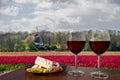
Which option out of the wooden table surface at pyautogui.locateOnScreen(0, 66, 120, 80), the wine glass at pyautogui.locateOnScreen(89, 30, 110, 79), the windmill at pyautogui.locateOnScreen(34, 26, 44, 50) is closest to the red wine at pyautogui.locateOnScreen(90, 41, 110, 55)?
the wine glass at pyautogui.locateOnScreen(89, 30, 110, 79)

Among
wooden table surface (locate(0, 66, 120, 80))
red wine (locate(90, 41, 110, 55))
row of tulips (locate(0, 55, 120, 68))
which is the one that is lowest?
row of tulips (locate(0, 55, 120, 68))

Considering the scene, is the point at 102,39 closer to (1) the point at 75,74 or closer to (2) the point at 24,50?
(1) the point at 75,74

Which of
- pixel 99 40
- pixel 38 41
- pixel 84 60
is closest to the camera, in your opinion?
pixel 99 40

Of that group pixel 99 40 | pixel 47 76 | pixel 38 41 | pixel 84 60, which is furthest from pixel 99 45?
pixel 38 41

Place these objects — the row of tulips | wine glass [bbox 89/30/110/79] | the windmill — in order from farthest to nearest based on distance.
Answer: the windmill, the row of tulips, wine glass [bbox 89/30/110/79]

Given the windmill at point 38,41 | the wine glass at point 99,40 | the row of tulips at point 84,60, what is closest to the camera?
the wine glass at point 99,40

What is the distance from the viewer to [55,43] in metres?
6.96

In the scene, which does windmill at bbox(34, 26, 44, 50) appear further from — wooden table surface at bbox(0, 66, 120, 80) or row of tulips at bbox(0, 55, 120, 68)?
wooden table surface at bbox(0, 66, 120, 80)

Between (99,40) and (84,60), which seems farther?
(84,60)

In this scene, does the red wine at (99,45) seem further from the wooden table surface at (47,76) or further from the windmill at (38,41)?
the windmill at (38,41)

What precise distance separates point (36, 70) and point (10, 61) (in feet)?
13.3

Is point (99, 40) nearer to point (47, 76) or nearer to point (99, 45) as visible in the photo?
point (99, 45)

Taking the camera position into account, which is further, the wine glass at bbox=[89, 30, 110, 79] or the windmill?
the windmill

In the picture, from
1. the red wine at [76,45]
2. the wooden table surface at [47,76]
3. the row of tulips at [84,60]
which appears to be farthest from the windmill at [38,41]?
the red wine at [76,45]
